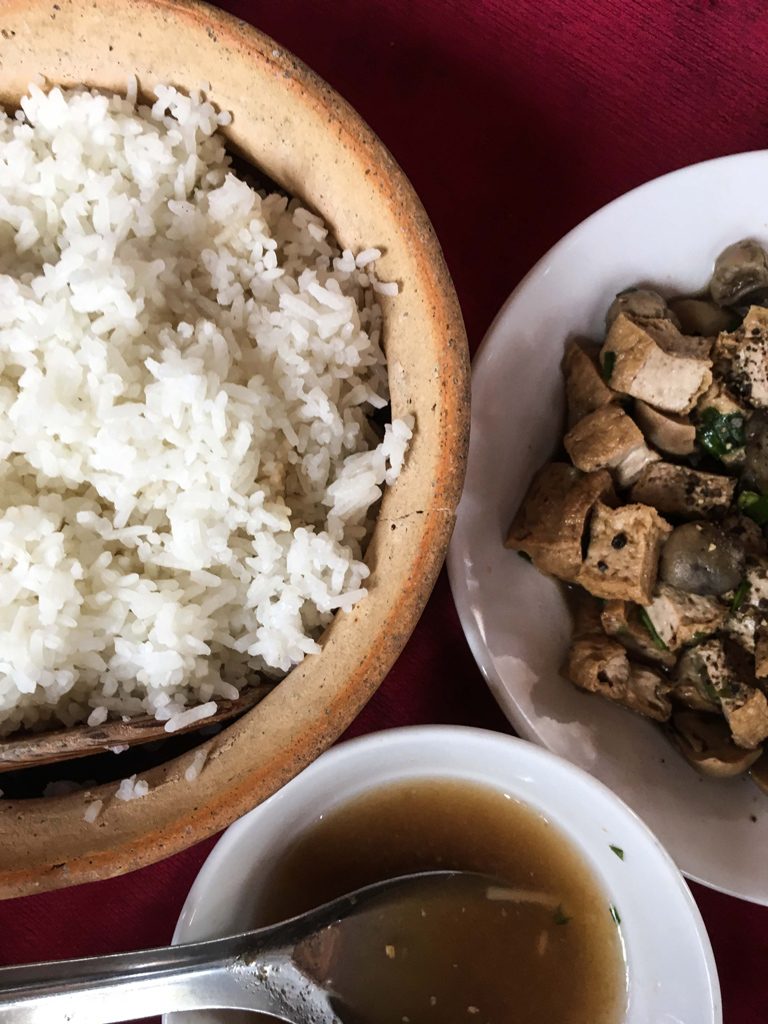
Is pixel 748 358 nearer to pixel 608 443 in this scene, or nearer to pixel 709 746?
pixel 608 443

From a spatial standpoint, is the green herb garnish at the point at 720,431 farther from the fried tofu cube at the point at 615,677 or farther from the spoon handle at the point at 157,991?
the spoon handle at the point at 157,991

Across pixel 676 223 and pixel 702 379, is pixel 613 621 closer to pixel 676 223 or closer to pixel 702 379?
pixel 702 379

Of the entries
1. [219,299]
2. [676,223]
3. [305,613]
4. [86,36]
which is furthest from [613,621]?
[86,36]

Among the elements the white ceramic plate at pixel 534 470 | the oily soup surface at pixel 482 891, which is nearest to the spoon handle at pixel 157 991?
the oily soup surface at pixel 482 891

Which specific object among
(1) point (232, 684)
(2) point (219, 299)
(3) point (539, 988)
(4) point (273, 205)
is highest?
(4) point (273, 205)

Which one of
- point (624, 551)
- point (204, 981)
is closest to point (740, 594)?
point (624, 551)
